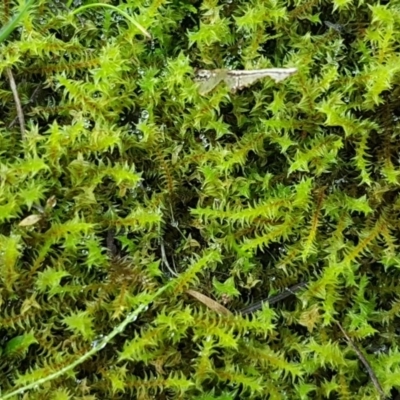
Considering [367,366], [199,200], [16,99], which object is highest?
[16,99]

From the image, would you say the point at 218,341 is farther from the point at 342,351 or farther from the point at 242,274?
the point at 342,351

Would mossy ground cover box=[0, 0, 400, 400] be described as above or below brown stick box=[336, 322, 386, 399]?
above

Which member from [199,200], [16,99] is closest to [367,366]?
[199,200]

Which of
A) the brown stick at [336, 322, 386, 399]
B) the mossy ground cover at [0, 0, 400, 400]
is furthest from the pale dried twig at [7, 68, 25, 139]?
the brown stick at [336, 322, 386, 399]

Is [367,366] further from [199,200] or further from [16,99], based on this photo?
[16,99]

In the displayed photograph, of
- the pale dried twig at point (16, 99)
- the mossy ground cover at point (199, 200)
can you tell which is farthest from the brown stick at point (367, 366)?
the pale dried twig at point (16, 99)

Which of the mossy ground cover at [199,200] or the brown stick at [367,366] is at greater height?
the mossy ground cover at [199,200]

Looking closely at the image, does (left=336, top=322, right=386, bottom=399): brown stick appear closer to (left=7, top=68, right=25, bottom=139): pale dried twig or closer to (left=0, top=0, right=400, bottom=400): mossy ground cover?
(left=0, top=0, right=400, bottom=400): mossy ground cover

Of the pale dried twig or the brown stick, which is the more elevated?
the pale dried twig

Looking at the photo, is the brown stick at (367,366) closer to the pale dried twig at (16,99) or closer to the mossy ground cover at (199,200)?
the mossy ground cover at (199,200)
